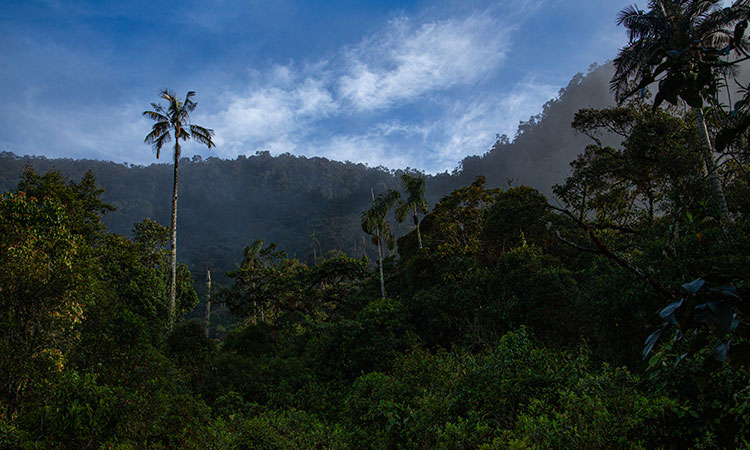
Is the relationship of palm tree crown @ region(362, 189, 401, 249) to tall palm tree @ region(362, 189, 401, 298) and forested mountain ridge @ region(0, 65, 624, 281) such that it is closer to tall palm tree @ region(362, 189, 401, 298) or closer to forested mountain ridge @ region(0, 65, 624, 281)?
tall palm tree @ region(362, 189, 401, 298)

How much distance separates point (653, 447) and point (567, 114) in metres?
A: 65.2

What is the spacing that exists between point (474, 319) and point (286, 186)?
112973mm

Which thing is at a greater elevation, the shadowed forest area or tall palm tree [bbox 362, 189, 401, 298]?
tall palm tree [bbox 362, 189, 401, 298]

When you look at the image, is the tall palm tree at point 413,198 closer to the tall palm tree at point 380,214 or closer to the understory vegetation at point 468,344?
the tall palm tree at point 380,214

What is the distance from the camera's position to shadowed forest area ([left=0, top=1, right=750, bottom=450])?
124 inches

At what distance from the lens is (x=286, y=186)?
400 ft

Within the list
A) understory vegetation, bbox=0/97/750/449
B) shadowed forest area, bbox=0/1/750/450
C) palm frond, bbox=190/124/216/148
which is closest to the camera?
shadowed forest area, bbox=0/1/750/450

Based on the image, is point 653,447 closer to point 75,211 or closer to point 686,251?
point 686,251

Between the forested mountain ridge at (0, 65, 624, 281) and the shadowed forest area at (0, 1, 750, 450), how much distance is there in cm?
4295

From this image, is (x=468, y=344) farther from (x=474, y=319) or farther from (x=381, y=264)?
(x=381, y=264)

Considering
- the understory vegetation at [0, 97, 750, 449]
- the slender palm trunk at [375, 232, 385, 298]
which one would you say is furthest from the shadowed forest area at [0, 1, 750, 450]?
the slender palm trunk at [375, 232, 385, 298]

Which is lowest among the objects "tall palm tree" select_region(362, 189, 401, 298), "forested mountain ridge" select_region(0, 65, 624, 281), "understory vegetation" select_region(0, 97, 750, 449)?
"understory vegetation" select_region(0, 97, 750, 449)

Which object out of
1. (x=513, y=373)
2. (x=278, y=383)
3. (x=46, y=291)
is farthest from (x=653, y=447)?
(x=278, y=383)

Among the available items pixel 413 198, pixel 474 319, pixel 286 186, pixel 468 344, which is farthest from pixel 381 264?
pixel 286 186
